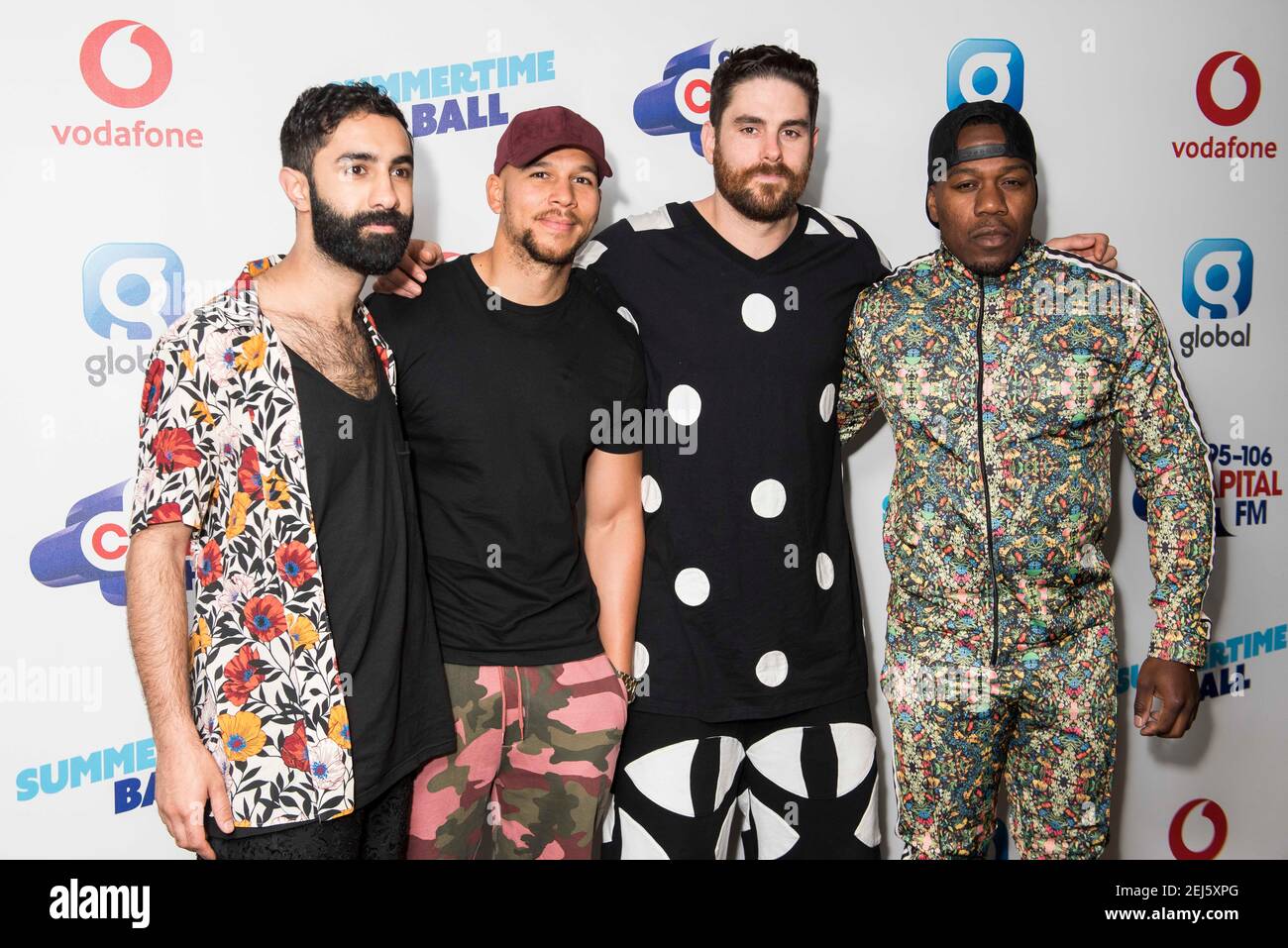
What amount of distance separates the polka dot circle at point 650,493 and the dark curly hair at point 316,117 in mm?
882

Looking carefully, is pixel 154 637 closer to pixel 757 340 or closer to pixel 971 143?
pixel 757 340

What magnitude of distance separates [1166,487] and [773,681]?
0.90 meters

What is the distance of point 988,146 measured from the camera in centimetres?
214

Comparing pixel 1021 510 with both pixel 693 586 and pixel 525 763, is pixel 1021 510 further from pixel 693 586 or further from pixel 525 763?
pixel 525 763

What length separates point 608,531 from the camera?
221 centimetres

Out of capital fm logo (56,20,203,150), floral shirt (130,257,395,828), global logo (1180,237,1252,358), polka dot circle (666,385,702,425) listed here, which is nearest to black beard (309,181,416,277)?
floral shirt (130,257,395,828)

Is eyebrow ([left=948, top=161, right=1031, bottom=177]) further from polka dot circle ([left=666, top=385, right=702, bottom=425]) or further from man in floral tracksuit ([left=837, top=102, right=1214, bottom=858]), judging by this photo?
polka dot circle ([left=666, top=385, right=702, bottom=425])

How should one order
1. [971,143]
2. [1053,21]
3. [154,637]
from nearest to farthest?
[154,637], [971,143], [1053,21]

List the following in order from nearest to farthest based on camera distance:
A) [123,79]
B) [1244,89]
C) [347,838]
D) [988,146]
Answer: [347,838]
[988,146]
[123,79]
[1244,89]

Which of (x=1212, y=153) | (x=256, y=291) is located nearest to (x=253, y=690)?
(x=256, y=291)

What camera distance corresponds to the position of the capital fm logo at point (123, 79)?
2.43 m

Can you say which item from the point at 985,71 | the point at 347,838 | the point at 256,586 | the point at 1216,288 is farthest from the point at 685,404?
the point at 1216,288

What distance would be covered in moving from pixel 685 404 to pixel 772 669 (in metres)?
0.58

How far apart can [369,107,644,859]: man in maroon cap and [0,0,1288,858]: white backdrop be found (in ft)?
1.88
